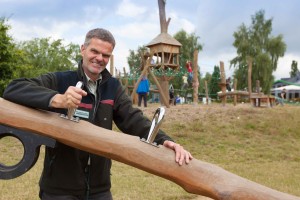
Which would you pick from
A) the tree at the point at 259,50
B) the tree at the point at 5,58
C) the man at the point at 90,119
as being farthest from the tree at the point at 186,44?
the man at the point at 90,119

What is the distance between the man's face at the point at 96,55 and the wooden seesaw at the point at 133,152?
1.66 ft

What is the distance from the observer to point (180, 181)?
2240mm

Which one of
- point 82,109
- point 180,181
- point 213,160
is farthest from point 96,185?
point 213,160


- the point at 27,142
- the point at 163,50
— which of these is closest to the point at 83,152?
the point at 27,142

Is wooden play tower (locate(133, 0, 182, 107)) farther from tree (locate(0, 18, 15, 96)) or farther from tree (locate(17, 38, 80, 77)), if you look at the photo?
tree (locate(17, 38, 80, 77))

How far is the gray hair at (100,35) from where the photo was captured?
253 cm

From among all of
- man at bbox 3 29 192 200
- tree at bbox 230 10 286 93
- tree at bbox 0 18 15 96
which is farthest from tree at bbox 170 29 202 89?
man at bbox 3 29 192 200

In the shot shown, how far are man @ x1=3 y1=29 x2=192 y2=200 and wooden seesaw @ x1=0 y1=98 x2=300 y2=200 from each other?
0.46 ft

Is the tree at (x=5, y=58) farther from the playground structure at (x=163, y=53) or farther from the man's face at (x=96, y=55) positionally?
the man's face at (x=96, y=55)

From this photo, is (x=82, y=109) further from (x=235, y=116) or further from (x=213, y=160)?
(x=235, y=116)

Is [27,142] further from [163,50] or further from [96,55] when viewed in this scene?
[163,50]

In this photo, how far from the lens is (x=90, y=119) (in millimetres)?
2666

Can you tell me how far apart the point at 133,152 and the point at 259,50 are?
126ft

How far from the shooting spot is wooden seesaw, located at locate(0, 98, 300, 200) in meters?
2.14
